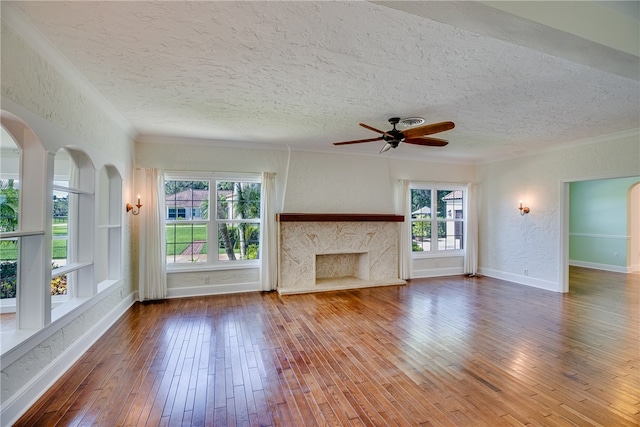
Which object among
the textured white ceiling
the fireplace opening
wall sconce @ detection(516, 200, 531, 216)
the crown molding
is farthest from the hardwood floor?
the crown molding

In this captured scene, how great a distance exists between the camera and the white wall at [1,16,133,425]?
202 centimetres

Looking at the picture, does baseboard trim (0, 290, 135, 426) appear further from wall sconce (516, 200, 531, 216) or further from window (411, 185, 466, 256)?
wall sconce (516, 200, 531, 216)

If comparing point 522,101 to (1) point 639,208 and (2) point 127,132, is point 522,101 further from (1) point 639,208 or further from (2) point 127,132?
(1) point 639,208

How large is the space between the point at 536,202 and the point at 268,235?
209 inches

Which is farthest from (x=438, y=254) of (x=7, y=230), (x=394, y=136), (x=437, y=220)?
(x=7, y=230)

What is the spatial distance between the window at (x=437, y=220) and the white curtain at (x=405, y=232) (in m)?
0.38

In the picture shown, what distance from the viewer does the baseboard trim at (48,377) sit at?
2.04 meters

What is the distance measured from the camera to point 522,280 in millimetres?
6129

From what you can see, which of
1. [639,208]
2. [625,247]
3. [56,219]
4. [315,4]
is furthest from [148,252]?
[639,208]

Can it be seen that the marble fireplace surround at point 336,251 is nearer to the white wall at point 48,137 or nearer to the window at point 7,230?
the white wall at point 48,137

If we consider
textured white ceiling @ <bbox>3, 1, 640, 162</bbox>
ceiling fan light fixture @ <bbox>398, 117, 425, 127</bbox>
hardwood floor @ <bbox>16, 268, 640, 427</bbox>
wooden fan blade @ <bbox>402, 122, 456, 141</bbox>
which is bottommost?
hardwood floor @ <bbox>16, 268, 640, 427</bbox>

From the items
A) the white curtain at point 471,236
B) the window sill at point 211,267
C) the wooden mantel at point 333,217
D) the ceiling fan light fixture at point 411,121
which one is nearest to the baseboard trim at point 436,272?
the white curtain at point 471,236

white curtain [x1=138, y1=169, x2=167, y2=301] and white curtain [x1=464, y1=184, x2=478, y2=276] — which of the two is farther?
white curtain [x1=464, y1=184, x2=478, y2=276]

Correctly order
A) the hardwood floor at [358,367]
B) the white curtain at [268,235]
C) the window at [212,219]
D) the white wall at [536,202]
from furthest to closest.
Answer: the white curtain at [268,235]
the window at [212,219]
the white wall at [536,202]
the hardwood floor at [358,367]
